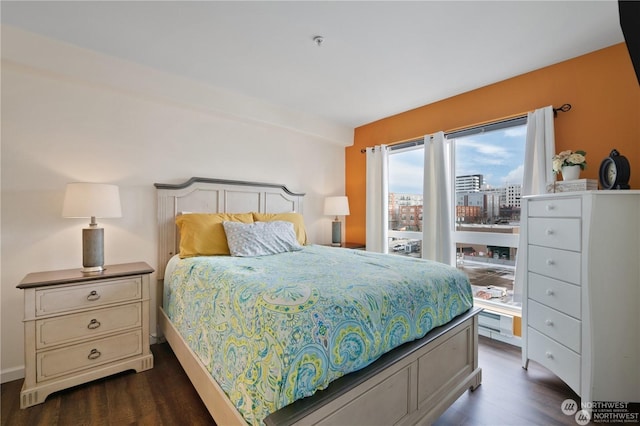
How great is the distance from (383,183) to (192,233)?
2449 mm

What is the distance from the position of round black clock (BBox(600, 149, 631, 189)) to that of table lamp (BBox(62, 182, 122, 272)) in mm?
3493

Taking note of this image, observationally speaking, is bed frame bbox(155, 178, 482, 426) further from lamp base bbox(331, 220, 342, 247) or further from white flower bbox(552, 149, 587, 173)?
lamp base bbox(331, 220, 342, 247)

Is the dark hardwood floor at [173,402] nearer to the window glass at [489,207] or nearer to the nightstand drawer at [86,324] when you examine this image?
the nightstand drawer at [86,324]

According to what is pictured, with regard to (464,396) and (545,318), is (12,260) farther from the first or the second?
(545,318)

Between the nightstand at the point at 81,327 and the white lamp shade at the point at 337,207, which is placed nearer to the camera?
the nightstand at the point at 81,327

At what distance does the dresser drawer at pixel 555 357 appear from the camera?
1.81m

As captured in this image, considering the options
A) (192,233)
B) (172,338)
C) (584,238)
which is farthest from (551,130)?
(172,338)

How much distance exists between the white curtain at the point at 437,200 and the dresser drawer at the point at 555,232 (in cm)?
99

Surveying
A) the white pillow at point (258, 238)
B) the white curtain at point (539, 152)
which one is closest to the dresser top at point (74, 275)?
the white pillow at point (258, 238)

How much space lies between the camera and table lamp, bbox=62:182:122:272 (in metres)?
2.04

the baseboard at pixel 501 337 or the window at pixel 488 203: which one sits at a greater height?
the window at pixel 488 203

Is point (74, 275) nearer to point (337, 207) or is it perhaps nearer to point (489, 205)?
point (337, 207)

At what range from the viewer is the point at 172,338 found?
228 centimetres

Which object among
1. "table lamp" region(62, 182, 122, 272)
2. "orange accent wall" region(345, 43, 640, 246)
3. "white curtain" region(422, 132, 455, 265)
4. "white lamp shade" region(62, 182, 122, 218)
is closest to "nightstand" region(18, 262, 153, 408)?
"table lamp" region(62, 182, 122, 272)
